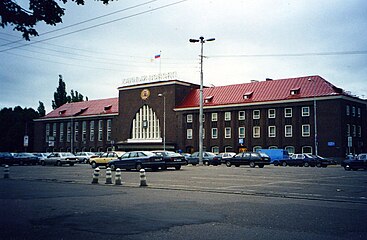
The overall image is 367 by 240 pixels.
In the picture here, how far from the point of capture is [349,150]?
192ft

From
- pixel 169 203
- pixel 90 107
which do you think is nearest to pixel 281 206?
pixel 169 203

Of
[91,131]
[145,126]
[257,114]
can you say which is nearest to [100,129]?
[91,131]

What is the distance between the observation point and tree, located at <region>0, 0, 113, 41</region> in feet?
32.7

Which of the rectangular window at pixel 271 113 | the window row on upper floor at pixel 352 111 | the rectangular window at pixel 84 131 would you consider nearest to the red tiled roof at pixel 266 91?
the rectangular window at pixel 271 113

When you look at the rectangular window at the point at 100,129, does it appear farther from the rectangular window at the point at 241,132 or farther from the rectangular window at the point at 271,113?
the rectangular window at the point at 271,113

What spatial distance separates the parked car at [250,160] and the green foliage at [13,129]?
6729 centimetres

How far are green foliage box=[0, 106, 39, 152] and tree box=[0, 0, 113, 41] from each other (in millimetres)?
92747

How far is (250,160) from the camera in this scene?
4150 centimetres

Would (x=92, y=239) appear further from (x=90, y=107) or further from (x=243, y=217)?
(x=90, y=107)

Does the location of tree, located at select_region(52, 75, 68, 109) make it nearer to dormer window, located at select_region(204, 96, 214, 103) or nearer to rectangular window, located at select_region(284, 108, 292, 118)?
dormer window, located at select_region(204, 96, 214, 103)

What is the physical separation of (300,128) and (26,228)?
187 ft

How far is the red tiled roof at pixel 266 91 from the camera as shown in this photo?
6184cm

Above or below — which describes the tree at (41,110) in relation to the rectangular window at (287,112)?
above

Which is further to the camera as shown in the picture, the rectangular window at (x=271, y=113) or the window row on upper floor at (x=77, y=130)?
the window row on upper floor at (x=77, y=130)
